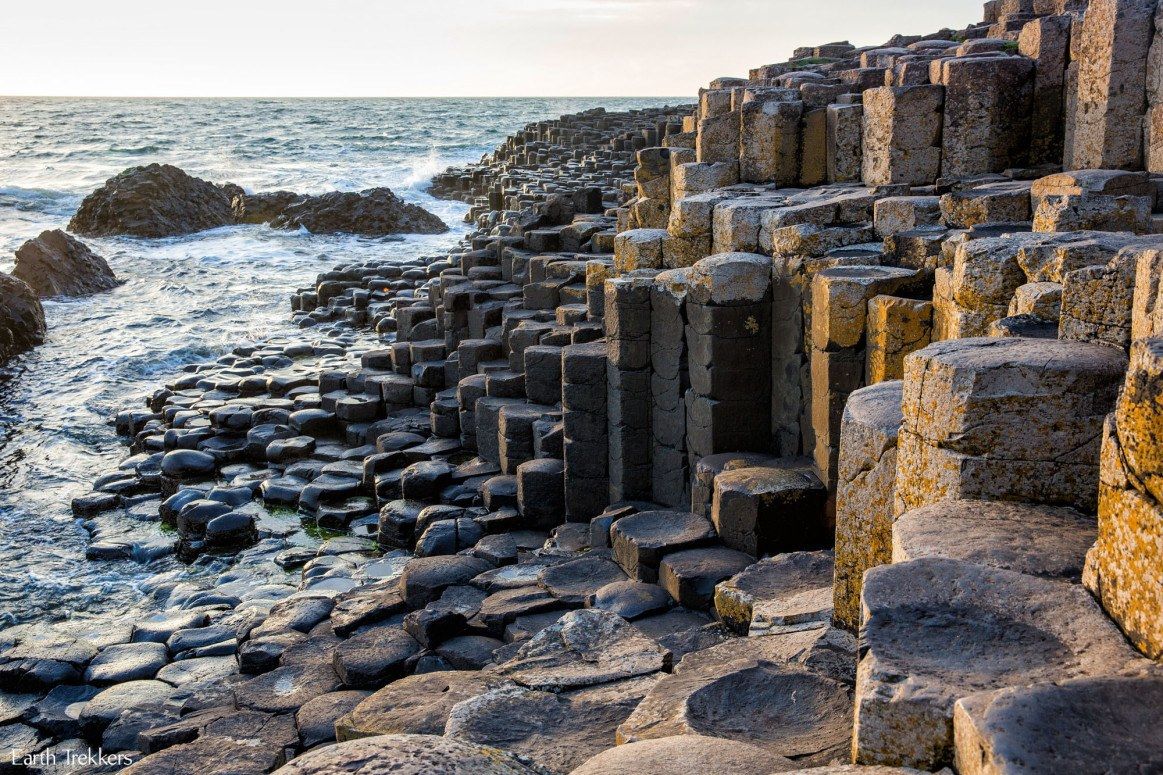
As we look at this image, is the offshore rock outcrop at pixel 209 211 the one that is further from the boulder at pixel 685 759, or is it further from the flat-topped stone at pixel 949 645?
the flat-topped stone at pixel 949 645

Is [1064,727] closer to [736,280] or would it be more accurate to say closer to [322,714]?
[322,714]

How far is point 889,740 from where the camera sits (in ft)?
8.16

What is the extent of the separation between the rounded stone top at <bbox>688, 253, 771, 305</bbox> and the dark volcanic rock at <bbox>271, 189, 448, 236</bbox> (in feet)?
72.8

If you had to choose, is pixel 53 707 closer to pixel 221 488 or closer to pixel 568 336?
pixel 221 488

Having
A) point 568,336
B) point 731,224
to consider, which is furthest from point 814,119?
point 568,336

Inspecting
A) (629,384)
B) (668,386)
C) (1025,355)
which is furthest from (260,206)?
(1025,355)

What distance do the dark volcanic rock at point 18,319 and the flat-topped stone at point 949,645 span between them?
51.7 feet

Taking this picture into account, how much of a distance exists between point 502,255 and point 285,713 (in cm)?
820

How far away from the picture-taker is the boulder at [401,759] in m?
2.65

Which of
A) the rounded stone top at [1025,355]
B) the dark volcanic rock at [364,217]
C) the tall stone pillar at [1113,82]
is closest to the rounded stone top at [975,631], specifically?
the rounded stone top at [1025,355]

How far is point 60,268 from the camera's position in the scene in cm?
2078

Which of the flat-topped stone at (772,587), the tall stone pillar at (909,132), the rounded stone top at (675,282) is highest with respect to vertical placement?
the tall stone pillar at (909,132)

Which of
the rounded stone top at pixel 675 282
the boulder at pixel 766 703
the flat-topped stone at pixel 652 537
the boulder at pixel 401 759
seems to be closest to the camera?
the boulder at pixel 401 759

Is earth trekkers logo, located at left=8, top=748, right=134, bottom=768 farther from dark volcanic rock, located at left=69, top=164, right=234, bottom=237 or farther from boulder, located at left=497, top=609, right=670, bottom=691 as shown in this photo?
dark volcanic rock, located at left=69, top=164, right=234, bottom=237
